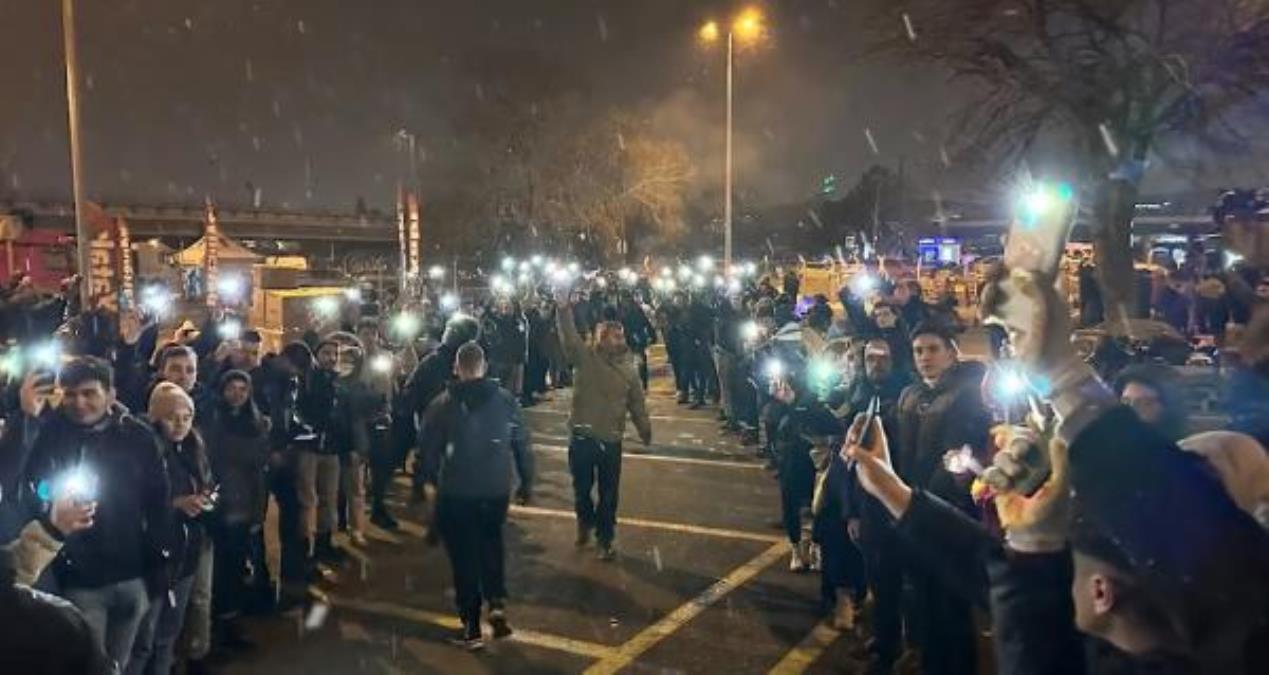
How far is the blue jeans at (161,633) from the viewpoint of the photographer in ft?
16.2

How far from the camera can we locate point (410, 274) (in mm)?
19391

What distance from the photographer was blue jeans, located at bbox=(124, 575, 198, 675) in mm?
4934

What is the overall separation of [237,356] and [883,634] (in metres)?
4.97

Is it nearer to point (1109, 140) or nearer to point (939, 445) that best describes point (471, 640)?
point (939, 445)

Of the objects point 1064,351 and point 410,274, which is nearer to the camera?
point 1064,351

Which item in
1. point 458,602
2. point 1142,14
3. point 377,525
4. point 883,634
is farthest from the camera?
point 1142,14

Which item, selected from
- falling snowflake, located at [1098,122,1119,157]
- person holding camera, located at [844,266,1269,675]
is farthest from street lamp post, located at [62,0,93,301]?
falling snowflake, located at [1098,122,1119,157]

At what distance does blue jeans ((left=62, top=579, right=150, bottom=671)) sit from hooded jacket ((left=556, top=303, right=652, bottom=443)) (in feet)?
13.2

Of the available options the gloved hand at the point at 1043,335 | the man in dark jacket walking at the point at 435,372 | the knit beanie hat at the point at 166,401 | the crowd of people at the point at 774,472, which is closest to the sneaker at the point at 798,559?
the crowd of people at the point at 774,472

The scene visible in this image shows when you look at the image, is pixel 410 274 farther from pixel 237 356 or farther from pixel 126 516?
pixel 126 516

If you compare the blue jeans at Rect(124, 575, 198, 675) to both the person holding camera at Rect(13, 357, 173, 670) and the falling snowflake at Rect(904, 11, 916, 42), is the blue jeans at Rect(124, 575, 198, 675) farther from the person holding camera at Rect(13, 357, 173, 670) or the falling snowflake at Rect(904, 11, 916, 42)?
the falling snowflake at Rect(904, 11, 916, 42)

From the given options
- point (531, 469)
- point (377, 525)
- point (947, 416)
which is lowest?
point (377, 525)

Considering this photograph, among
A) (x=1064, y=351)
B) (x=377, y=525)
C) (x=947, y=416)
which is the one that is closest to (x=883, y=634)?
(x=947, y=416)

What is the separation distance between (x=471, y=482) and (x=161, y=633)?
1.89m
